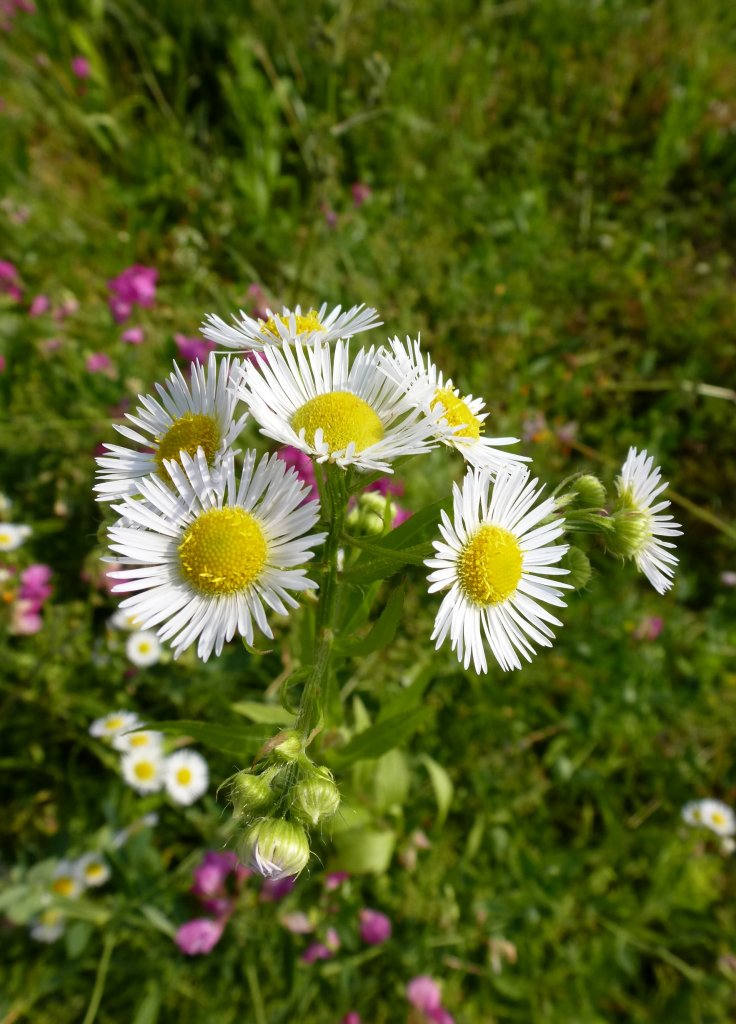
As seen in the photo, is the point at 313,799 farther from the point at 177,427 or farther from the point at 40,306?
the point at 40,306

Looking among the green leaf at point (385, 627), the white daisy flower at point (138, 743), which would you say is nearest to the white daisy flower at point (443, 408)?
the green leaf at point (385, 627)

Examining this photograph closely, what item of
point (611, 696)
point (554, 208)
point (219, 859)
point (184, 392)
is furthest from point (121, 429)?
point (554, 208)

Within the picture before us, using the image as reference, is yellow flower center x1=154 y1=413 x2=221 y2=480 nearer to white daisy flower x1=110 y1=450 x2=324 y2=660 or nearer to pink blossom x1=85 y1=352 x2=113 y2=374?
white daisy flower x1=110 y1=450 x2=324 y2=660

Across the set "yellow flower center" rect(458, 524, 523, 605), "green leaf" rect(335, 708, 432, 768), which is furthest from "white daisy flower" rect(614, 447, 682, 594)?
"green leaf" rect(335, 708, 432, 768)

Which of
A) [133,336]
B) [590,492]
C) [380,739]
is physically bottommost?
[380,739]

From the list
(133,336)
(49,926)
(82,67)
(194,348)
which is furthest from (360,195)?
(49,926)

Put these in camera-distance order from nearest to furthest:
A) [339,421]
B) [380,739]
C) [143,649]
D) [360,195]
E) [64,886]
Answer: [339,421] → [380,739] → [64,886] → [143,649] → [360,195]

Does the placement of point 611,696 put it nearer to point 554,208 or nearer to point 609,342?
point 609,342
